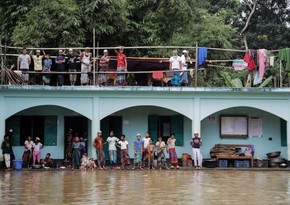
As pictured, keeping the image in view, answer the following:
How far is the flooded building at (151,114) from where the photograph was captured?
20.2m

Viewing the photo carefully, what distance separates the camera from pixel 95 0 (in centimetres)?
2300

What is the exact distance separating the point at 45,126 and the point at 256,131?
25.3 feet

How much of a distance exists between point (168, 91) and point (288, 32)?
17.9 meters

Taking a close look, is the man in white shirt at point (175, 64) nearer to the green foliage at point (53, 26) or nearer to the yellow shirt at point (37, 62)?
the yellow shirt at point (37, 62)

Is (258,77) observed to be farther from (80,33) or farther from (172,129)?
(80,33)

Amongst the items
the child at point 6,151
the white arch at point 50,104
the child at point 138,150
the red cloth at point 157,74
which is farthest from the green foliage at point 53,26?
the child at point 138,150

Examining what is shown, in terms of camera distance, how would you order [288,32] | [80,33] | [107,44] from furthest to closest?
[288,32]
[107,44]
[80,33]

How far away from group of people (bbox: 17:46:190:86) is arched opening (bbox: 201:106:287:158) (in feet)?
7.19

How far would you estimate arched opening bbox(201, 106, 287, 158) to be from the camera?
21.6 metres

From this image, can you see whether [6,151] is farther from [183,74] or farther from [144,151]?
[183,74]

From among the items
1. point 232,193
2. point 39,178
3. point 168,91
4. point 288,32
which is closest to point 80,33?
point 168,91

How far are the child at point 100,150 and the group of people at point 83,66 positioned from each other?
1878 millimetres

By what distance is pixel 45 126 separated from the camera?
2127 cm

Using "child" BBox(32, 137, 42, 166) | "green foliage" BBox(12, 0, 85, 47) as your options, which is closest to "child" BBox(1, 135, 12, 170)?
"child" BBox(32, 137, 42, 166)
